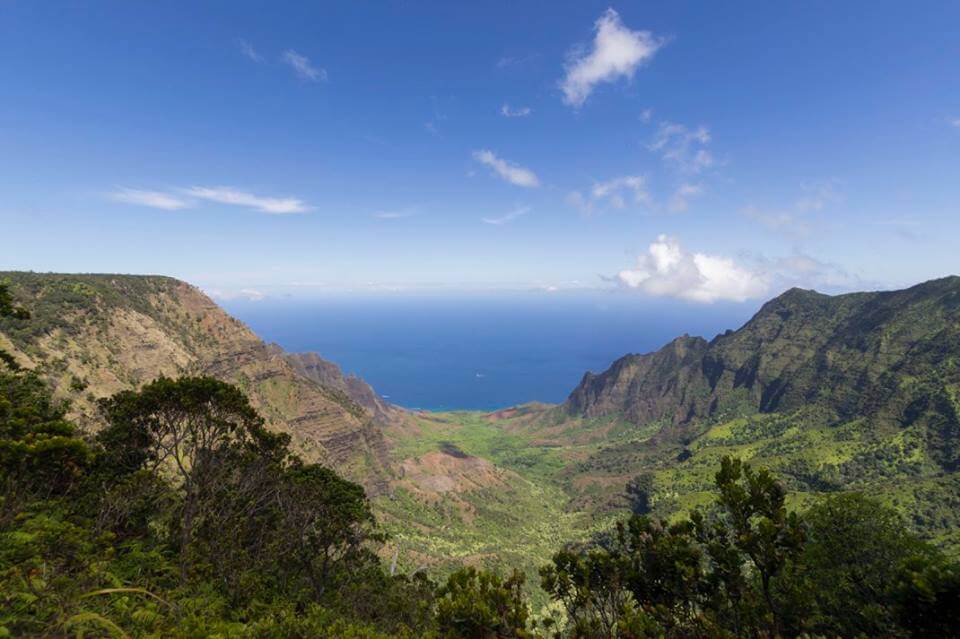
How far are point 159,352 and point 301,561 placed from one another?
321ft

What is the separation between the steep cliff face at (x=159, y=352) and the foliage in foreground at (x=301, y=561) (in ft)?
165

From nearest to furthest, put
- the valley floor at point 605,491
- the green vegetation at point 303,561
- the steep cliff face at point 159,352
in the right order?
the green vegetation at point 303,561 → the steep cliff face at point 159,352 → the valley floor at point 605,491

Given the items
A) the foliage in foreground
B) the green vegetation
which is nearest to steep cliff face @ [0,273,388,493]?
the green vegetation

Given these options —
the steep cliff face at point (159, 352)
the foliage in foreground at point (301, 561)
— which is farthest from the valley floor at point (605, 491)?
the foliage in foreground at point (301, 561)

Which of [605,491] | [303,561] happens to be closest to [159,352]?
[303,561]

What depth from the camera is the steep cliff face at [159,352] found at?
79188mm

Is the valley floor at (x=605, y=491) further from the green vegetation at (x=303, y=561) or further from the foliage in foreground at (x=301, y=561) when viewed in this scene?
the foliage in foreground at (x=301, y=561)

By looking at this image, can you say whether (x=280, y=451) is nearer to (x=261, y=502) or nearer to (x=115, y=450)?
(x=261, y=502)

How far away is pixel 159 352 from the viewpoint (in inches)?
4048

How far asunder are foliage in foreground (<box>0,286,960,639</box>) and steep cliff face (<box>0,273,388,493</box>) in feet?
165

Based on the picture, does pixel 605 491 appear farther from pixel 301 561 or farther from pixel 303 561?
pixel 303 561

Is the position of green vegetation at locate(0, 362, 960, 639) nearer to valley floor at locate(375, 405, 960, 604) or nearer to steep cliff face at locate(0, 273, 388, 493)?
steep cliff face at locate(0, 273, 388, 493)

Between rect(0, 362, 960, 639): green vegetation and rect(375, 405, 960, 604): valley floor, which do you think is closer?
rect(0, 362, 960, 639): green vegetation

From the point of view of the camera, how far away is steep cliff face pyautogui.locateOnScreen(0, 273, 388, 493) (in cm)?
7919
